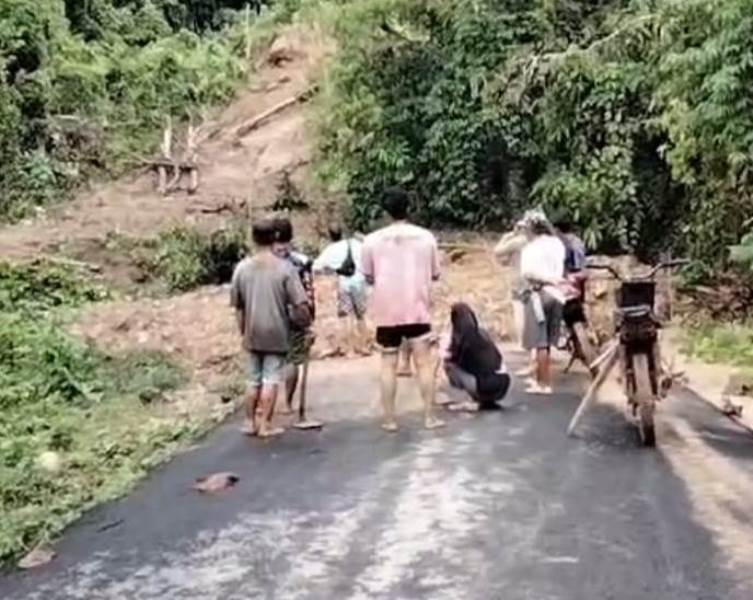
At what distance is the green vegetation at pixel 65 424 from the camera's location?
7.82m

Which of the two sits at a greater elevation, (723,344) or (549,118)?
(549,118)

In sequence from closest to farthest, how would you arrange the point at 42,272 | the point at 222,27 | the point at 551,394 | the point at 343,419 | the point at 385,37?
the point at 343,419 < the point at 551,394 < the point at 42,272 < the point at 385,37 < the point at 222,27

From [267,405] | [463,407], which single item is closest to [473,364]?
[463,407]

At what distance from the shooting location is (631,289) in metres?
8.95

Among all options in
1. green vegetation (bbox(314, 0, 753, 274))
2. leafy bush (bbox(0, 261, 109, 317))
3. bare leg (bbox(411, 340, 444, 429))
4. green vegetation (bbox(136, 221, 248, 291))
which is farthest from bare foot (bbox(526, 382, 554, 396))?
green vegetation (bbox(136, 221, 248, 291))

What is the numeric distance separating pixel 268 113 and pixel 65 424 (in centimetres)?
1911

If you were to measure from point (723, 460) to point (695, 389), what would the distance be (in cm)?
345

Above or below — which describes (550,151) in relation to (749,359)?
above

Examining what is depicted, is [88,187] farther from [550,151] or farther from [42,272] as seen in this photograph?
[550,151]

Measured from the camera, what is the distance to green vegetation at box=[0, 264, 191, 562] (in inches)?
308

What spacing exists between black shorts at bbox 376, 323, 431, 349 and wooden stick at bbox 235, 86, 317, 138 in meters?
19.5

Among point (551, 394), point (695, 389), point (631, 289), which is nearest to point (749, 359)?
point (695, 389)

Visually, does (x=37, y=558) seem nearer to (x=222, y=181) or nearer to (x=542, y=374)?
(x=542, y=374)

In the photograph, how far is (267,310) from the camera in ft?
30.4
